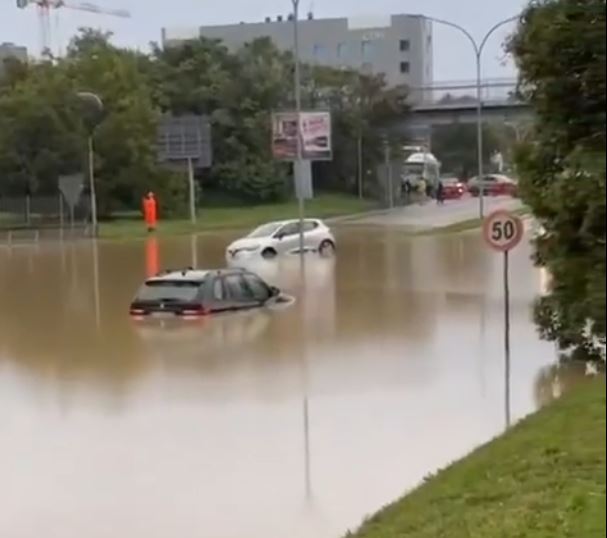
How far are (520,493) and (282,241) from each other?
3696 cm

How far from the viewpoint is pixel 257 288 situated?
94.7ft

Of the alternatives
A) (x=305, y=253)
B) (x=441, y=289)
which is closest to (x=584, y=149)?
(x=441, y=289)

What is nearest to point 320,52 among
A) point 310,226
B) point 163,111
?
point 163,111

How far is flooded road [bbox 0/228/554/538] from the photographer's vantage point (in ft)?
41.1

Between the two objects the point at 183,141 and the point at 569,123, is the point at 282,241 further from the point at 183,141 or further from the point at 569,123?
the point at 569,123

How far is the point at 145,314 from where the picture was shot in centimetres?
2717

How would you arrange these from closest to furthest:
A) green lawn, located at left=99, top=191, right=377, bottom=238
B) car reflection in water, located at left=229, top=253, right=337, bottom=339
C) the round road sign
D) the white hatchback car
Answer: the round road sign, car reflection in water, located at left=229, top=253, right=337, bottom=339, the white hatchback car, green lawn, located at left=99, top=191, right=377, bottom=238

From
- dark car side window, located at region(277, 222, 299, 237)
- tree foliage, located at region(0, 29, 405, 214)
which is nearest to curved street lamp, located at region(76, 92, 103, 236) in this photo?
tree foliage, located at region(0, 29, 405, 214)

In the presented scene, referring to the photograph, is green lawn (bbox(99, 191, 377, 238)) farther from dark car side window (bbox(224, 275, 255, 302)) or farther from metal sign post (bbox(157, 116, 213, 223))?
dark car side window (bbox(224, 275, 255, 302))

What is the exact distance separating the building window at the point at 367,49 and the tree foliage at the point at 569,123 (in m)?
111

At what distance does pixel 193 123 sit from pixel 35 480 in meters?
55.5

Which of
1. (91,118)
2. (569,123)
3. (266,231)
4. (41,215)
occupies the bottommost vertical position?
(41,215)

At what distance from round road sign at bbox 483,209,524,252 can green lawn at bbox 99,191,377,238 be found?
40616 millimetres

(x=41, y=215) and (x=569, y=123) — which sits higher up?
(x=569, y=123)
